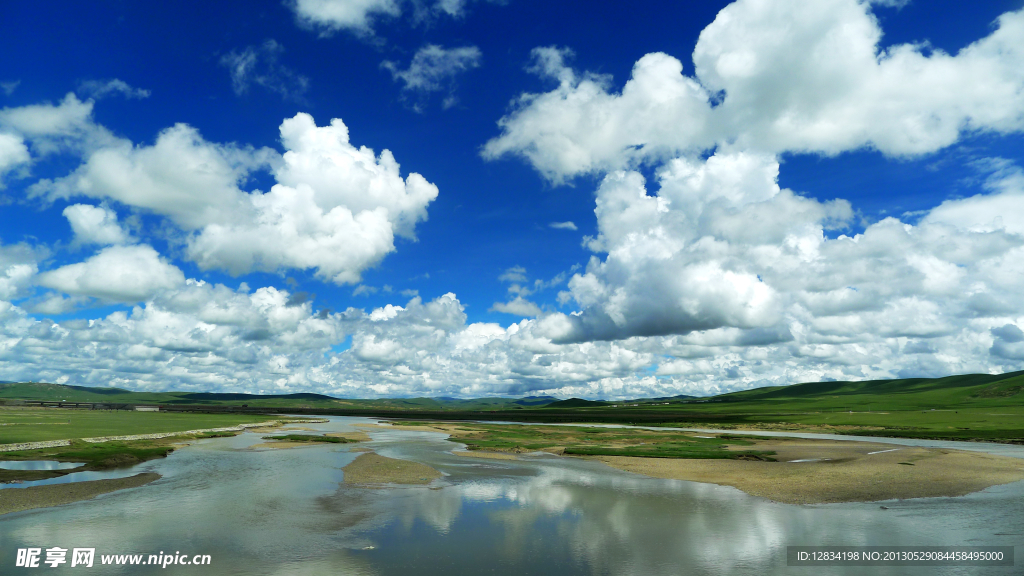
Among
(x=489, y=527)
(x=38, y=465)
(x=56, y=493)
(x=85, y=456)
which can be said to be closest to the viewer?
(x=489, y=527)

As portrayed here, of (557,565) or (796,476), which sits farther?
(796,476)

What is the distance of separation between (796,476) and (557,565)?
34507 mm

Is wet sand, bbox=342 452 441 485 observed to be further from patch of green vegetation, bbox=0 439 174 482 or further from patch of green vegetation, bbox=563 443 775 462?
patch of green vegetation, bbox=563 443 775 462

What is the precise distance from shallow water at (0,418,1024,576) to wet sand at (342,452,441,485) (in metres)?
3.22

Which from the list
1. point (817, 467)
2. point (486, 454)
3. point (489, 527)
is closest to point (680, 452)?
point (817, 467)

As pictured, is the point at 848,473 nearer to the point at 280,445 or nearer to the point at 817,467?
the point at 817,467

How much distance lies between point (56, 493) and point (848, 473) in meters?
63.2

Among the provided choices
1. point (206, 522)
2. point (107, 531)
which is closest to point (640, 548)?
point (206, 522)

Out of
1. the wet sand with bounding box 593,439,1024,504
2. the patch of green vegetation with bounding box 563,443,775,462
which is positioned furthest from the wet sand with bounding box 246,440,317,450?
the wet sand with bounding box 593,439,1024,504

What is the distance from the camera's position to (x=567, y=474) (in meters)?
47.5

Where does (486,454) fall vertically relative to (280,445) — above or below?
above

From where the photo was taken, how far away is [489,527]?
1070 inches

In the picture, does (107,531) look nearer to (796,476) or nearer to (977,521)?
(977,521)

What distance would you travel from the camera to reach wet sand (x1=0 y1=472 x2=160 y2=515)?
29.5m
